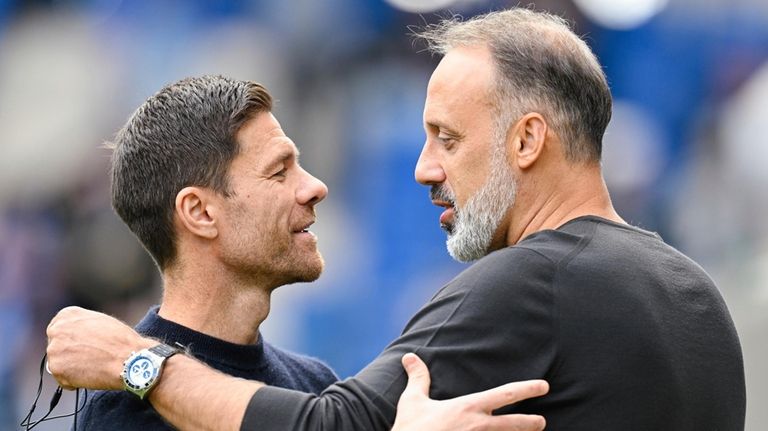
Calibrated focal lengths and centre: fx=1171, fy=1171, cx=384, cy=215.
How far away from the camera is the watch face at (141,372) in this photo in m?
2.49

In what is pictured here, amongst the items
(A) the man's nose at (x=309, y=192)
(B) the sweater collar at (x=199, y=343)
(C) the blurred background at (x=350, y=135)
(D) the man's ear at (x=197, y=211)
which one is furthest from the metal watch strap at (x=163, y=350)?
(C) the blurred background at (x=350, y=135)

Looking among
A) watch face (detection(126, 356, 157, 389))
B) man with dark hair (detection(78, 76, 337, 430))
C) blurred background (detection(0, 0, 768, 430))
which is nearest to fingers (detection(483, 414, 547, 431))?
watch face (detection(126, 356, 157, 389))

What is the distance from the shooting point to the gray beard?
8.79 feet

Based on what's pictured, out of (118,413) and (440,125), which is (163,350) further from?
(440,125)

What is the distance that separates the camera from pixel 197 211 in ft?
9.87

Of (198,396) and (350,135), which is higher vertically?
(350,135)

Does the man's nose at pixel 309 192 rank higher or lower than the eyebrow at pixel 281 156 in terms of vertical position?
lower

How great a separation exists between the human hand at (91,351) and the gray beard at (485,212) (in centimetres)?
75

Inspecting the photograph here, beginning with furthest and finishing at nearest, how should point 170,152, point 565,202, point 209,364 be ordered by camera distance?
point 170,152
point 209,364
point 565,202

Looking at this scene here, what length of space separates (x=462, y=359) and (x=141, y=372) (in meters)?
0.70

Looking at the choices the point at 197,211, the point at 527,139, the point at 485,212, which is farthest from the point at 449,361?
the point at 197,211

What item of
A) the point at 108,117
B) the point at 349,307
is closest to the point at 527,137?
the point at 349,307

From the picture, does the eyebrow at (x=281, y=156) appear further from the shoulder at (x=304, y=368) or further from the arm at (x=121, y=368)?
the arm at (x=121, y=368)

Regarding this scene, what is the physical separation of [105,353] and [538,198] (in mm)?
1028
